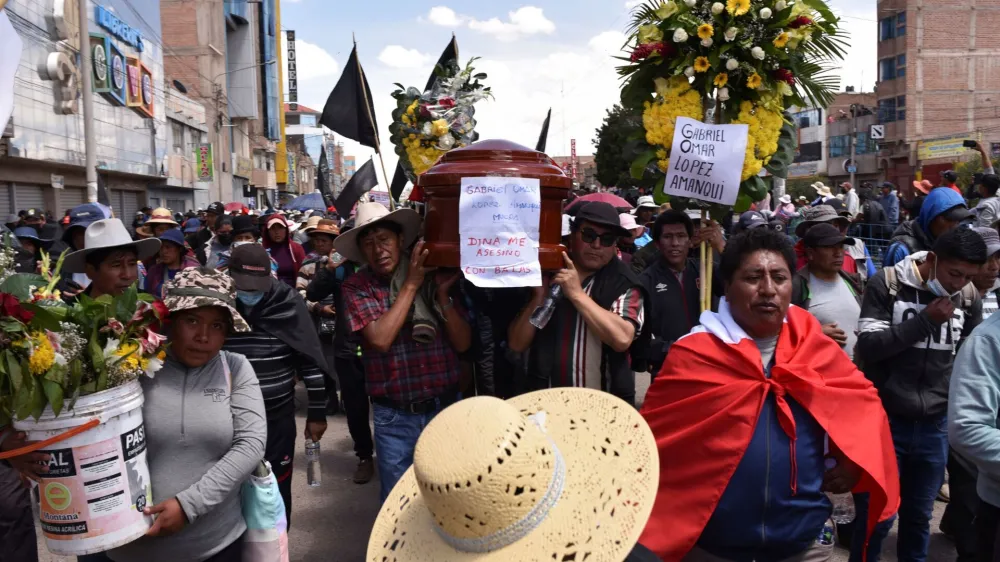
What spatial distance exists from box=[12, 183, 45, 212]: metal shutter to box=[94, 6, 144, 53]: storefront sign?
7.36m

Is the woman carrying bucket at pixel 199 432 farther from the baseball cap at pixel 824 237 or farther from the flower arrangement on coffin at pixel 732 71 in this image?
the baseball cap at pixel 824 237

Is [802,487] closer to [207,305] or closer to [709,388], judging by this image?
[709,388]

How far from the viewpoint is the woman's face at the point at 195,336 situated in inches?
118

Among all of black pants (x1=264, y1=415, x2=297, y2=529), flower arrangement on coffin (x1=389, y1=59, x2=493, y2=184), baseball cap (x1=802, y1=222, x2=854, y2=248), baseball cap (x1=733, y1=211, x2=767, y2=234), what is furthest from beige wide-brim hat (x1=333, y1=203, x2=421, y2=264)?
baseball cap (x1=733, y1=211, x2=767, y2=234)

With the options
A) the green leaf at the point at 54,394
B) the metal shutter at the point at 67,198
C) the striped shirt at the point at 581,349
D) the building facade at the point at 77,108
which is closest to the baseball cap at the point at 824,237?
the striped shirt at the point at 581,349

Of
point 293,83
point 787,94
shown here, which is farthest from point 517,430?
point 293,83

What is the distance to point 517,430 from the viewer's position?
1.53m

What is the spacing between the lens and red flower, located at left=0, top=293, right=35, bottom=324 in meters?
2.32

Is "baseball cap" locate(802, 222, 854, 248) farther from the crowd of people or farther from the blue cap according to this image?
the blue cap

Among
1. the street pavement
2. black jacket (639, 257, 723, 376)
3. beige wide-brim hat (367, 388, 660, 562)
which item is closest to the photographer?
beige wide-brim hat (367, 388, 660, 562)

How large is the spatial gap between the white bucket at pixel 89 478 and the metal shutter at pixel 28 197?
2107 centimetres

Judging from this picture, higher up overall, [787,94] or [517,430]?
[787,94]

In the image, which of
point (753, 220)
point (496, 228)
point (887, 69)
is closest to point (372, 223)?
point (496, 228)

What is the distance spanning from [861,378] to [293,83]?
91.2m
